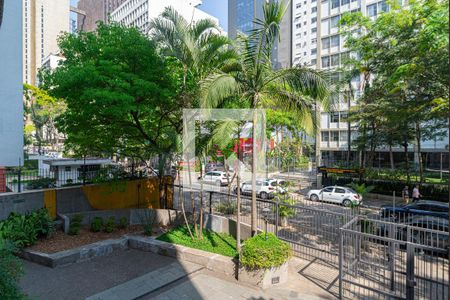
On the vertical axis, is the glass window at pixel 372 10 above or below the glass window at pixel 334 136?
above

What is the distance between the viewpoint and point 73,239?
1022 centimetres

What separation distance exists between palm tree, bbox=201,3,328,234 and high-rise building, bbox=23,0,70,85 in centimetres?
10795

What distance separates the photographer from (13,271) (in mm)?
4188

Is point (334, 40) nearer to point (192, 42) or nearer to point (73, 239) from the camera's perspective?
point (192, 42)

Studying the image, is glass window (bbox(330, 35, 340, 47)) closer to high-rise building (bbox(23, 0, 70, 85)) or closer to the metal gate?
the metal gate

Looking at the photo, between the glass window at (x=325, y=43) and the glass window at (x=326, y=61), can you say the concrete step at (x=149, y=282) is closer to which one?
the glass window at (x=326, y=61)

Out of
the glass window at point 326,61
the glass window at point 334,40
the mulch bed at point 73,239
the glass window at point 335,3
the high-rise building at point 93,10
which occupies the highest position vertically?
the high-rise building at point 93,10

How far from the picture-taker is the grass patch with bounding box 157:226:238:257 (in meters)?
9.20

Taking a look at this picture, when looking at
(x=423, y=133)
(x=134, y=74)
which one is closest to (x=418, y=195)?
(x=423, y=133)

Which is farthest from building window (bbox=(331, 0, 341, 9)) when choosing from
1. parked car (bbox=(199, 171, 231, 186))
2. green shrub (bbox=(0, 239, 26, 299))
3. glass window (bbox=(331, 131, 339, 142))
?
green shrub (bbox=(0, 239, 26, 299))

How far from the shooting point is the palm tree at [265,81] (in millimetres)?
7508

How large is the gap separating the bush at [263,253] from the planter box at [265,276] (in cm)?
14

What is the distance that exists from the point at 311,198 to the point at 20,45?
19766 millimetres

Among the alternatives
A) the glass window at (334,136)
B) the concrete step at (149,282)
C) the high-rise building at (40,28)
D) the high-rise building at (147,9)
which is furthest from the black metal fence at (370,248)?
the high-rise building at (40,28)
